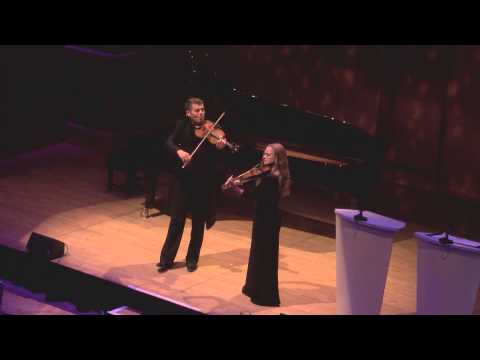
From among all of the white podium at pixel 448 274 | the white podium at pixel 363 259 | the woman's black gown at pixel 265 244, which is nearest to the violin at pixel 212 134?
the woman's black gown at pixel 265 244

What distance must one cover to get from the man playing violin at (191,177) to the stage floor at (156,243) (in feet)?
1.27

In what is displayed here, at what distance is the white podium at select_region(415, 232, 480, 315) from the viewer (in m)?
5.25

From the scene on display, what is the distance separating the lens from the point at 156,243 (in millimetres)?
7363

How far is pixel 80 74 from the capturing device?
33.1ft

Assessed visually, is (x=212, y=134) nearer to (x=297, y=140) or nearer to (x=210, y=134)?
(x=210, y=134)

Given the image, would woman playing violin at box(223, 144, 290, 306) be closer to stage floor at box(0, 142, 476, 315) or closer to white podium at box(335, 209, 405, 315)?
stage floor at box(0, 142, 476, 315)

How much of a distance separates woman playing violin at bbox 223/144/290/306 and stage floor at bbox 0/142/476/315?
169 millimetres

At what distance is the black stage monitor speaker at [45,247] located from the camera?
22.1 ft

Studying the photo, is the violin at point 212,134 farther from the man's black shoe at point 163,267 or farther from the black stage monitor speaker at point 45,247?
the black stage monitor speaker at point 45,247

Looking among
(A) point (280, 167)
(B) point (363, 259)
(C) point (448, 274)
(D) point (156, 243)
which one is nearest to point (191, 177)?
(A) point (280, 167)

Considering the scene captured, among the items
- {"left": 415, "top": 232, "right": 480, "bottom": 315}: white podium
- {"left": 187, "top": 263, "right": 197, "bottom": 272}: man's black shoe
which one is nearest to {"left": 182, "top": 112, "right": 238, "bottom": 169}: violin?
A: {"left": 187, "top": 263, "right": 197, "bottom": 272}: man's black shoe

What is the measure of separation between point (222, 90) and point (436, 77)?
7.22ft
